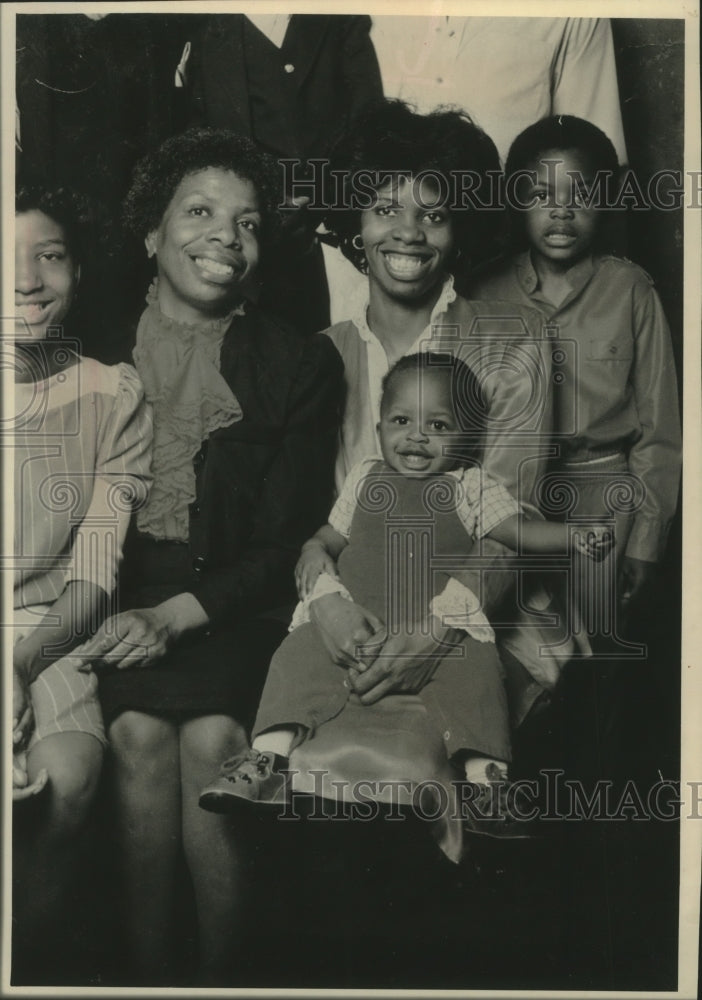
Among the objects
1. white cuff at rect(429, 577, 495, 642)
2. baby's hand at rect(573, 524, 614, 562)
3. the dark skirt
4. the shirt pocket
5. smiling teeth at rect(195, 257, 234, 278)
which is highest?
smiling teeth at rect(195, 257, 234, 278)

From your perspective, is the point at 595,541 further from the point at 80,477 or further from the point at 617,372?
the point at 80,477

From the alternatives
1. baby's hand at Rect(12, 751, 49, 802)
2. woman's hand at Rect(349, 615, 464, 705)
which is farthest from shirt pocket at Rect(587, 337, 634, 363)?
baby's hand at Rect(12, 751, 49, 802)

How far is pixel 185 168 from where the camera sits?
7.11 ft

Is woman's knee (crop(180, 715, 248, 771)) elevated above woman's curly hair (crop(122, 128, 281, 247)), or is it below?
below

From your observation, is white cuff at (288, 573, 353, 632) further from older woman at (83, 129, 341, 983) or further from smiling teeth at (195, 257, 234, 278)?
smiling teeth at (195, 257, 234, 278)

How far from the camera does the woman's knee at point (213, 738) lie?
2129 mm

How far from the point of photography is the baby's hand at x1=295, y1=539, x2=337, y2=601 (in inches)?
84.4

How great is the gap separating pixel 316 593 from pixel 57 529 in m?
0.54

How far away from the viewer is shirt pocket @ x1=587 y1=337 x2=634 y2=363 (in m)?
2.21

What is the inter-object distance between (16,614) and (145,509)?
0.34 metres

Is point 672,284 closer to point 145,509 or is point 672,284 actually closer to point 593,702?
point 593,702

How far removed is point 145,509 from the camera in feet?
7.09

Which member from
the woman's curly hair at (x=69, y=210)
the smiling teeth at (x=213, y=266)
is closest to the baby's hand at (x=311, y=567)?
the smiling teeth at (x=213, y=266)

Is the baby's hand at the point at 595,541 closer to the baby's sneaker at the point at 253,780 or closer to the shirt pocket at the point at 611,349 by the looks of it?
the shirt pocket at the point at 611,349
